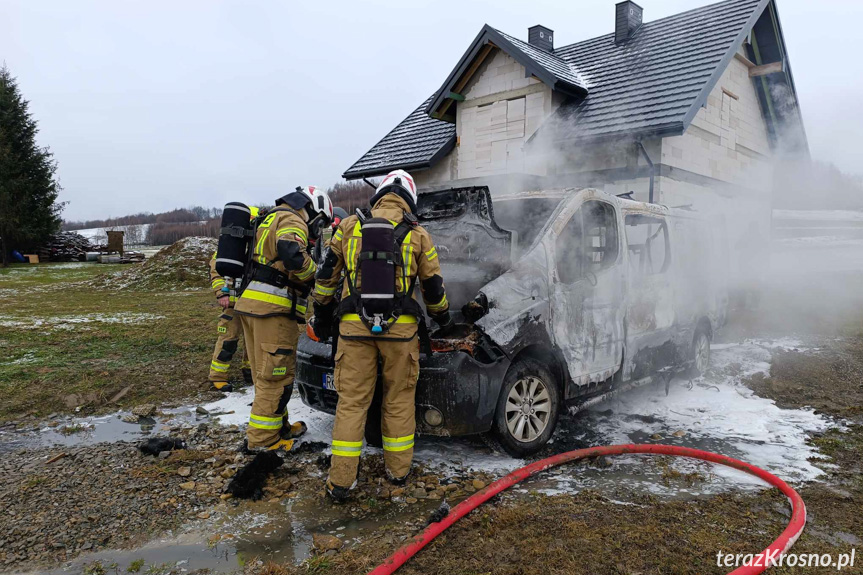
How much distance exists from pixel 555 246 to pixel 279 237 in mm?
2093

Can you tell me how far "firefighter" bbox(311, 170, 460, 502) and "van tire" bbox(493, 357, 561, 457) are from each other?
2.04 feet

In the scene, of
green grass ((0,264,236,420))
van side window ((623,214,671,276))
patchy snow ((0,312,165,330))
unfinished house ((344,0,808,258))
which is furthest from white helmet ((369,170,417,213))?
patchy snow ((0,312,165,330))

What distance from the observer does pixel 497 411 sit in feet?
12.5

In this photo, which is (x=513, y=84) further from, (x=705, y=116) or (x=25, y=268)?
(x=25, y=268)

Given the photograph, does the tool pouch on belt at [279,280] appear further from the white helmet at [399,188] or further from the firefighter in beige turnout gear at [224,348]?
the firefighter in beige turnout gear at [224,348]

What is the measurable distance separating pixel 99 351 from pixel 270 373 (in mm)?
5155

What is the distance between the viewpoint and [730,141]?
11.8 metres

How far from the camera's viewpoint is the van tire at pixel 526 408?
3844 mm

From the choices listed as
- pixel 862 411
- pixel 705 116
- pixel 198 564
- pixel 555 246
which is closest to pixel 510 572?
pixel 198 564

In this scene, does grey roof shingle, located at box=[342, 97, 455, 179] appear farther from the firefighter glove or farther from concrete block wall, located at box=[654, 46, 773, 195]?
the firefighter glove

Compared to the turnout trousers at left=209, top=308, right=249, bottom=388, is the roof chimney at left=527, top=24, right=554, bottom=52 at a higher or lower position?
higher

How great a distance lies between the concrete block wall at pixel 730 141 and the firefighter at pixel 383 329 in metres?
6.98

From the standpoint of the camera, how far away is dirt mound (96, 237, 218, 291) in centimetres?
1886

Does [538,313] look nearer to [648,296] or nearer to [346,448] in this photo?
[346,448]
